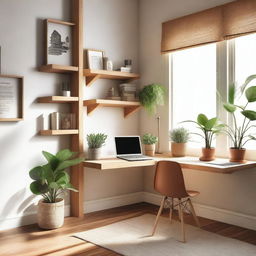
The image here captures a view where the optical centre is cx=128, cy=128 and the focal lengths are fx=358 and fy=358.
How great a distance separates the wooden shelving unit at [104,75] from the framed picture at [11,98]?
793mm

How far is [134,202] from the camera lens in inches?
187

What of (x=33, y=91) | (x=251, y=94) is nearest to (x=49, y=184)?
(x=33, y=91)

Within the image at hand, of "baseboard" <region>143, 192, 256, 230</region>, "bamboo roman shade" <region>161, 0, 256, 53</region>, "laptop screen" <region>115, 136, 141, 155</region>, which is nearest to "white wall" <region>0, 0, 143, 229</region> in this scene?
"laptop screen" <region>115, 136, 141, 155</region>

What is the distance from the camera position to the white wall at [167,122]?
3.71 m

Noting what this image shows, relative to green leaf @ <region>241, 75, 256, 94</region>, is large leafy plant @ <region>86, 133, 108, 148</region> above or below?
below

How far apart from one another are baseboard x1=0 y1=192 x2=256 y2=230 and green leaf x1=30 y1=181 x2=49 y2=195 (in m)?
0.37

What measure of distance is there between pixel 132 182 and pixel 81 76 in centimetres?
161

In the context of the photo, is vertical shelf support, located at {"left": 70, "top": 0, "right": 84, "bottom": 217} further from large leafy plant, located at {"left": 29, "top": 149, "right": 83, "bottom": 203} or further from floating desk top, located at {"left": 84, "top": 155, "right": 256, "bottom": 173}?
large leafy plant, located at {"left": 29, "top": 149, "right": 83, "bottom": 203}

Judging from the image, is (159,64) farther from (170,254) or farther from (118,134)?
(170,254)

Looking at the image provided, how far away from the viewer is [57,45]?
3.93 meters

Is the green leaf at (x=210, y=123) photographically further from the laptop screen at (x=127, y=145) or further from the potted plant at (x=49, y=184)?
the potted plant at (x=49, y=184)

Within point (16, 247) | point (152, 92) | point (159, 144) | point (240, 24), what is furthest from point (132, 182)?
point (240, 24)

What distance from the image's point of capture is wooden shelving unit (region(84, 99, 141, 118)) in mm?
4075

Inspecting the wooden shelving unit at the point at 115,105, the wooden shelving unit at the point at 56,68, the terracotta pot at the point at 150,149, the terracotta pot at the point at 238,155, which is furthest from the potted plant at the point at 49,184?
the terracotta pot at the point at 238,155
